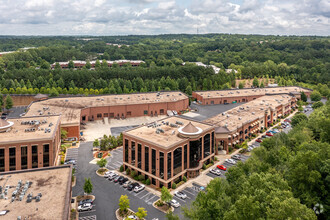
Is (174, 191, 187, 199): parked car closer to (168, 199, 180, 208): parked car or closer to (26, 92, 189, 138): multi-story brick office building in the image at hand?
(168, 199, 180, 208): parked car

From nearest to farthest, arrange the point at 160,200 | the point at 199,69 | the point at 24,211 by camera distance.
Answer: the point at 24,211
the point at 160,200
the point at 199,69

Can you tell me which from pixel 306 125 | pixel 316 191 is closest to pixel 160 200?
pixel 316 191

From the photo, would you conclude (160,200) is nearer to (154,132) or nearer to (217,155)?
(154,132)

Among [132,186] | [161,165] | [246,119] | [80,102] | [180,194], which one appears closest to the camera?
[180,194]

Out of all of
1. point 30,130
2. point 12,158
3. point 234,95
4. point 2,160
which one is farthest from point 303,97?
point 2,160

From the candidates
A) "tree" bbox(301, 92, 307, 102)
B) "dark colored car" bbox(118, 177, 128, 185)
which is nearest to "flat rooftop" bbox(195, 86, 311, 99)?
"tree" bbox(301, 92, 307, 102)

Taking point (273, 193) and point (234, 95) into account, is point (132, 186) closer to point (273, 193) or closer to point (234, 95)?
point (273, 193)

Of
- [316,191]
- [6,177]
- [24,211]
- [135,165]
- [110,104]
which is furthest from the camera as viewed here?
[110,104]

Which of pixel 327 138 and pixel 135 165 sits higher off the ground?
pixel 327 138
